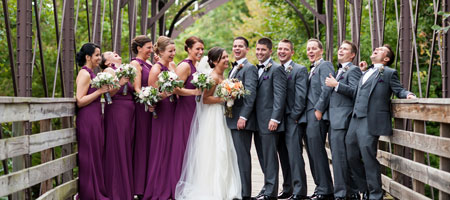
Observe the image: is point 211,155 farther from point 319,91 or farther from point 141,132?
point 319,91

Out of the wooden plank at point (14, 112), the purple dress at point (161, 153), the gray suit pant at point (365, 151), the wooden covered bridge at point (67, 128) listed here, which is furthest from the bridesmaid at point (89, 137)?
the gray suit pant at point (365, 151)

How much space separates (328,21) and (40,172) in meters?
8.97

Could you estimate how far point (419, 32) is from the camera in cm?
1370

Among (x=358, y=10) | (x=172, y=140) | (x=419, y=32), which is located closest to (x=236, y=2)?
(x=419, y=32)

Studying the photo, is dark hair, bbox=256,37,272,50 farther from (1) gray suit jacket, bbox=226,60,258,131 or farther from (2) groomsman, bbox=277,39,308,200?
(1) gray suit jacket, bbox=226,60,258,131

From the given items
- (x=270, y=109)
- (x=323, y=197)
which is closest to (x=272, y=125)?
(x=270, y=109)

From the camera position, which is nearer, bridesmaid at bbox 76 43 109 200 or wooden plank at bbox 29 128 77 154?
wooden plank at bbox 29 128 77 154

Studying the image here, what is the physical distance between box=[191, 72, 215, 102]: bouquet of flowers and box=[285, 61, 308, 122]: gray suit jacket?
82cm

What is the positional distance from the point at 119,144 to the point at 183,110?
2.38 ft

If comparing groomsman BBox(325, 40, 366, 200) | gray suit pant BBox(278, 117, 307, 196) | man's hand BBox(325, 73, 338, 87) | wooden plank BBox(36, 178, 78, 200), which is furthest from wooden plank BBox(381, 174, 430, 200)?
wooden plank BBox(36, 178, 78, 200)

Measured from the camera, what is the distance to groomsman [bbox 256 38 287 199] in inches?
250

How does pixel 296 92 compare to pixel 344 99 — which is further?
pixel 296 92

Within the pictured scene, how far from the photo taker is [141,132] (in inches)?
Result: 262

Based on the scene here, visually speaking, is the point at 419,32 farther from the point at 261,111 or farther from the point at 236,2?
the point at 236,2
